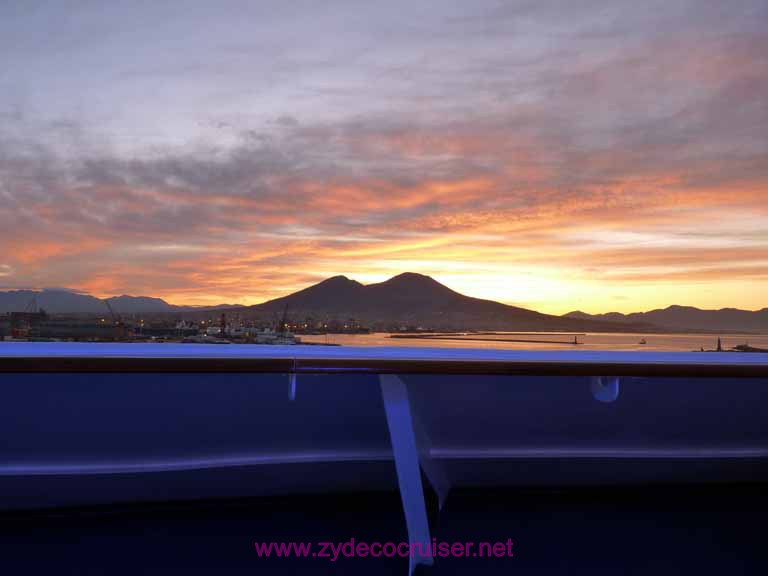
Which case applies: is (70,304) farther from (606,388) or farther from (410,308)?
Answer: (606,388)

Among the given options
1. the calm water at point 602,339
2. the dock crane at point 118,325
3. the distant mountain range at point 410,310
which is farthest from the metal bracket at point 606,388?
the dock crane at point 118,325

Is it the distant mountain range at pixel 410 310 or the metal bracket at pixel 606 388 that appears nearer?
the metal bracket at pixel 606 388

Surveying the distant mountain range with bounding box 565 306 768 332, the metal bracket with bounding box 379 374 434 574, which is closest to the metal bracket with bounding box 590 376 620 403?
the metal bracket with bounding box 379 374 434 574

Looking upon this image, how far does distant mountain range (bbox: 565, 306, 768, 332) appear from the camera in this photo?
2.80 metres

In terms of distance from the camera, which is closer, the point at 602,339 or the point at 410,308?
the point at 602,339

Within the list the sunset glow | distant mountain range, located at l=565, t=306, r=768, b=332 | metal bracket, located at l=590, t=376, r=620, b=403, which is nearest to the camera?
metal bracket, located at l=590, t=376, r=620, b=403

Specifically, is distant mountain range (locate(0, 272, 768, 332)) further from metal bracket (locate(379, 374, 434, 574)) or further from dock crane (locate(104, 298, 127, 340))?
metal bracket (locate(379, 374, 434, 574))

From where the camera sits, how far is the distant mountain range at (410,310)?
2578mm

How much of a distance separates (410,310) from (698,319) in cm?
147

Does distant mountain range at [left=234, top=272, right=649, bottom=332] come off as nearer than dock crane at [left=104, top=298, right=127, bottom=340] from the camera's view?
No

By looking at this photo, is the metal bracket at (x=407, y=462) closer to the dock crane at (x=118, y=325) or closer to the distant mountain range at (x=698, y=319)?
the dock crane at (x=118, y=325)

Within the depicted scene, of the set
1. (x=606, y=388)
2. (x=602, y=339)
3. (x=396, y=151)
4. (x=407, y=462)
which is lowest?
(x=407, y=462)

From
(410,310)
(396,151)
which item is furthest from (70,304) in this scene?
(396,151)

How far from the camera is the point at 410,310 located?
3.21 m
